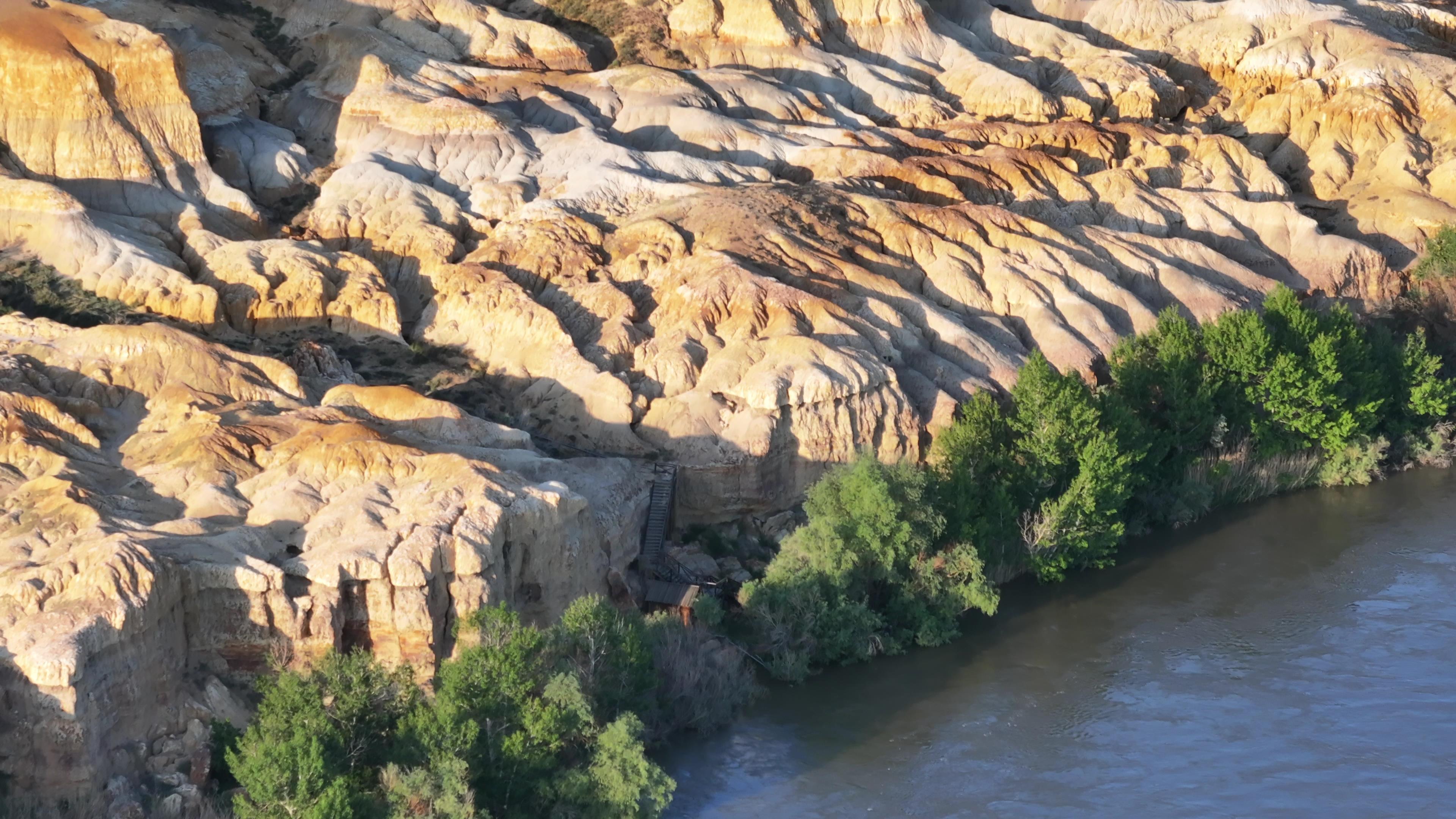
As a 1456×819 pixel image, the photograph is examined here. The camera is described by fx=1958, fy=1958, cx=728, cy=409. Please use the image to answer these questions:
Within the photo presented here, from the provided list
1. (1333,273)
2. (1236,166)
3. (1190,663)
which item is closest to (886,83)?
(1236,166)

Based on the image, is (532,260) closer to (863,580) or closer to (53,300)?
(53,300)

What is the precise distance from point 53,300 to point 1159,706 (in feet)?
92.1

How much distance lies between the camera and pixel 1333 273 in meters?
61.4

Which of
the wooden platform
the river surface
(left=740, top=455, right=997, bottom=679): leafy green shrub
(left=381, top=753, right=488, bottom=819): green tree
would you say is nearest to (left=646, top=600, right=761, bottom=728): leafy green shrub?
the river surface

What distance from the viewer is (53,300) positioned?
4816 cm

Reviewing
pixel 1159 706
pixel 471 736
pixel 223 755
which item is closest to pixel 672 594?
pixel 471 736

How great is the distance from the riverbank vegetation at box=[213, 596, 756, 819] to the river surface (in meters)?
2.70

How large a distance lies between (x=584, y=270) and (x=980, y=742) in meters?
18.7

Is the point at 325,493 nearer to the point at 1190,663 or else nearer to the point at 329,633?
the point at 329,633

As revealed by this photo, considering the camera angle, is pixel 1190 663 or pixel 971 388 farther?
pixel 971 388

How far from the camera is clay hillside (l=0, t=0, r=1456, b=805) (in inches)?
1420

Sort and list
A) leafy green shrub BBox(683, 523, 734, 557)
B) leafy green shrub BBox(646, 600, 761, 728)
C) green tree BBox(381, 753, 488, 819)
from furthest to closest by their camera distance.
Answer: leafy green shrub BBox(683, 523, 734, 557) < leafy green shrub BBox(646, 600, 761, 728) < green tree BBox(381, 753, 488, 819)

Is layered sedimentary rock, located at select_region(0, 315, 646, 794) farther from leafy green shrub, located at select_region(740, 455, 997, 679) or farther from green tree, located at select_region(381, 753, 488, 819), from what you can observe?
leafy green shrub, located at select_region(740, 455, 997, 679)

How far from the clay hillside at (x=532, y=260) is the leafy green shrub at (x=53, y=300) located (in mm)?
445
